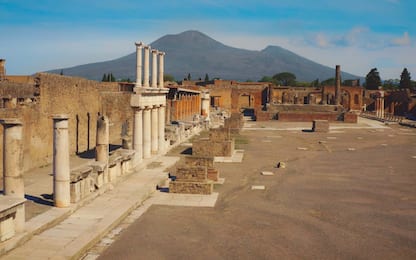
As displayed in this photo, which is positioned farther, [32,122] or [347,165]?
[347,165]

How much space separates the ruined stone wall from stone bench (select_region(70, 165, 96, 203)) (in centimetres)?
430

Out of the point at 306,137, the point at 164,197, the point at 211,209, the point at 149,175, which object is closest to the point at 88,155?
the point at 149,175

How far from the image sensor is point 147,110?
22.4 meters

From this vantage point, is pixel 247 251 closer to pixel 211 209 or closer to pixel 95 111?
pixel 211 209

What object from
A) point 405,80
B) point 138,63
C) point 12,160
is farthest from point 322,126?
point 405,80

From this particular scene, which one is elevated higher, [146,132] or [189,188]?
[146,132]

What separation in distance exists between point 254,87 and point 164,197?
206 ft

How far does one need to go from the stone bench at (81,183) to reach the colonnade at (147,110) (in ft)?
18.2

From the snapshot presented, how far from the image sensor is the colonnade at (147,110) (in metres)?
21.0

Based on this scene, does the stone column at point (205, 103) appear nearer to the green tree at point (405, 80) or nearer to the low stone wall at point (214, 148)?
A: the low stone wall at point (214, 148)

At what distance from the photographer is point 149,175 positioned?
18.8 meters

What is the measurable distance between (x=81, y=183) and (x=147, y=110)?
874 centimetres

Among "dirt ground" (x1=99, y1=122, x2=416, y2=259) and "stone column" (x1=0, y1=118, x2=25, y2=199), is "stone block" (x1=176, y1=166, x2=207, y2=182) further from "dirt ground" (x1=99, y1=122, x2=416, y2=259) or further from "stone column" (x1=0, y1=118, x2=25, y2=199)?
"stone column" (x1=0, y1=118, x2=25, y2=199)

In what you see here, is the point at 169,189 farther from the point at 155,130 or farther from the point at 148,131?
the point at 155,130
